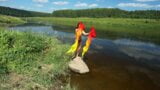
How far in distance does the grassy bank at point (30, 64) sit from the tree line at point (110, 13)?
3737 inches

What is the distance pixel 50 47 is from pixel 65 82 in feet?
18.5

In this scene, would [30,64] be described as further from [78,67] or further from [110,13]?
[110,13]

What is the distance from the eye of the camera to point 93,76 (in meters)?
12.8

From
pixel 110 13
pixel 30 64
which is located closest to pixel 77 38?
pixel 30 64

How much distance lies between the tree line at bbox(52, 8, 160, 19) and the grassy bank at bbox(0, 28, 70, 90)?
94.9m

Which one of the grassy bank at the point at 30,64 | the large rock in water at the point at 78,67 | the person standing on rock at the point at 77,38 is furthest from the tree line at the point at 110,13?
the large rock in water at the point at 78,67

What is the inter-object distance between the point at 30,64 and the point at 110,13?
12937 cm

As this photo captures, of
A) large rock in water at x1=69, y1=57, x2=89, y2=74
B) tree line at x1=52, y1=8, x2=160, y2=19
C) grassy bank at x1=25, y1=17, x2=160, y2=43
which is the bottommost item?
grassy bank at x1=25, y1=17, x2=160, y2=43

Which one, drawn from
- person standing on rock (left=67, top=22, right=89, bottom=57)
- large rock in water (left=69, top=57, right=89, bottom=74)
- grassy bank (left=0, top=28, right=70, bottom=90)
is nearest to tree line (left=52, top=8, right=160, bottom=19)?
person standing on rock (left=67, top=22, right=89, bottom=57)

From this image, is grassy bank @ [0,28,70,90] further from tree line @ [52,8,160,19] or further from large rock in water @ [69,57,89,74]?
tree line @ [52,8,160,19]

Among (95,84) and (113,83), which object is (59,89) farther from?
(113,83)

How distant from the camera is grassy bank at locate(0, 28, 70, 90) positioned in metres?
9.91

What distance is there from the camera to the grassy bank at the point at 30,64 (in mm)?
9914

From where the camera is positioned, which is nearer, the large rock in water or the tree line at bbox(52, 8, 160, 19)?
the large rock in water
